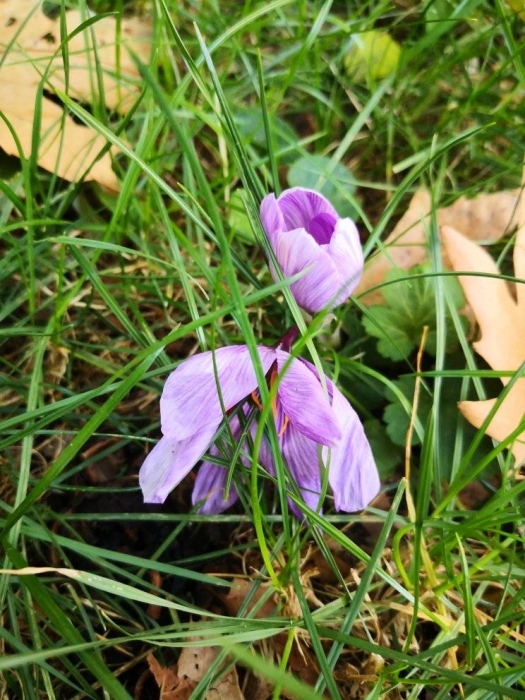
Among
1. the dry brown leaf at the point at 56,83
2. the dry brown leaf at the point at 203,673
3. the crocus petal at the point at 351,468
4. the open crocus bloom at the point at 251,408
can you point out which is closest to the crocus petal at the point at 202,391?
the open crocus bloom at the point at 251,408

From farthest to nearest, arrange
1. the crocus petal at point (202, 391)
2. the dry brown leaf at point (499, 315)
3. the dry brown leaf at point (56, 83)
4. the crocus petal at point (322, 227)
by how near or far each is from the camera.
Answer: the dry brown leaf at point (56, 83), the dry brown leaf at point (499, 315), the crocus petal at point (322, 227), the crocus petal at point (202, 391)

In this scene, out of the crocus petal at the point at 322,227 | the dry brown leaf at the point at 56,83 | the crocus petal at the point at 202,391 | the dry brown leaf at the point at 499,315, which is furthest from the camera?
the dry brown leaf at the point at 56,83

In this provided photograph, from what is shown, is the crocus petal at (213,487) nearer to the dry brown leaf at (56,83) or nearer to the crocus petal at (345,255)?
the crocus petal at (345,255)

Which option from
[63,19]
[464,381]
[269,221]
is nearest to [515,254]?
[464,381]

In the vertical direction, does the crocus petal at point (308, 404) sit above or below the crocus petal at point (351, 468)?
above

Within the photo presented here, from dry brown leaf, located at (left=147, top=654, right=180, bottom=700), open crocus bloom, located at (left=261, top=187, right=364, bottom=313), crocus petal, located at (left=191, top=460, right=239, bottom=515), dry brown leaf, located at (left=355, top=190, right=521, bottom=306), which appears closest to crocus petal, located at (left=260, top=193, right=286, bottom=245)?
open crocus bloom, located at (left=261, top=187, right=364, bottom=313)

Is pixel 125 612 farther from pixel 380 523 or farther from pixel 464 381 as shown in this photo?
pixel 464 381

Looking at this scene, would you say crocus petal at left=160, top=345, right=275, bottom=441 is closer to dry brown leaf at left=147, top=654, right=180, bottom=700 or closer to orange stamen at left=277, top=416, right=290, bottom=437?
orange stamen at left=277, top=416, right=290, bottom=437

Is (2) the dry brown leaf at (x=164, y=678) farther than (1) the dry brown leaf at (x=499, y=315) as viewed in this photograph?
No
